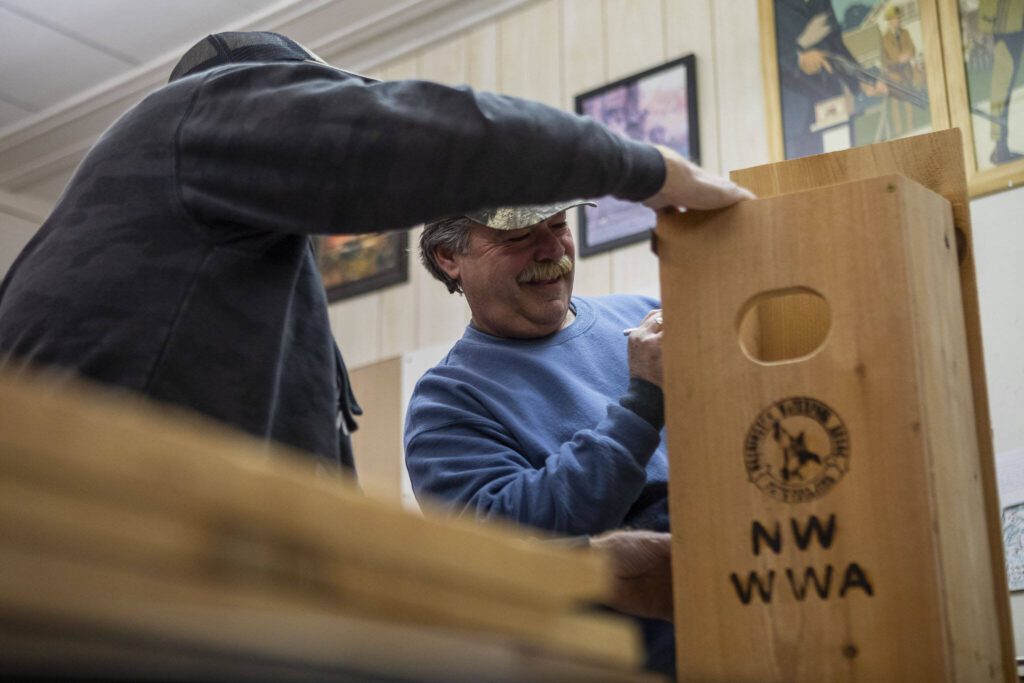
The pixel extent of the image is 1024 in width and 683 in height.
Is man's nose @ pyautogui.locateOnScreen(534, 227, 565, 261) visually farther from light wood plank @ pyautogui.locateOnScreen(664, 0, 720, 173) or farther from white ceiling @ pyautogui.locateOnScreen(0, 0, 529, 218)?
white ceiling @ pyautogui.locateOnScreen(0, 0, 529, 218)

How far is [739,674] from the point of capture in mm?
1129

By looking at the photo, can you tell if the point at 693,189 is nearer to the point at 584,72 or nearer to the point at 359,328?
the point at 584,72

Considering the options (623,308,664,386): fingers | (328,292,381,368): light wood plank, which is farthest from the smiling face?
(328,292,381,368): light wood plank

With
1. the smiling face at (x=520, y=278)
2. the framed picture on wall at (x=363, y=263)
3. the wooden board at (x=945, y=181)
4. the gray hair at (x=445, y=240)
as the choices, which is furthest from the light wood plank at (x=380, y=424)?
the wooden board at (x=945, y=181)

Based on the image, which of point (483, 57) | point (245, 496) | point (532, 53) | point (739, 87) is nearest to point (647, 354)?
point (245, 496)

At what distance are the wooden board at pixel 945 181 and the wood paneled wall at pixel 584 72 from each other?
4.47 ft

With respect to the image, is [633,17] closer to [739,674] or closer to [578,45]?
[578,45]

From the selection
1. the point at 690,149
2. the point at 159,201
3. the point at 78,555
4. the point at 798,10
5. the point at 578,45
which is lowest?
the point at 78,555

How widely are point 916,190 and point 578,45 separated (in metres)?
2.18

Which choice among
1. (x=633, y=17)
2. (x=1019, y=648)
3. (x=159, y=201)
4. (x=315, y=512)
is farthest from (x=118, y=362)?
(x=633, y=17)

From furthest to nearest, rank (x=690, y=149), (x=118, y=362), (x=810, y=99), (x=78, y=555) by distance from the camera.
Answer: (x=690, y=149), (x=810, y=99), (x=118, y=362), (x=78, y=555)

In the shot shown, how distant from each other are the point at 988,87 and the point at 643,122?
0.86 m

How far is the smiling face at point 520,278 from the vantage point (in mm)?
1800

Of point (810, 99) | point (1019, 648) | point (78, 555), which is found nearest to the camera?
point (78, 555)
